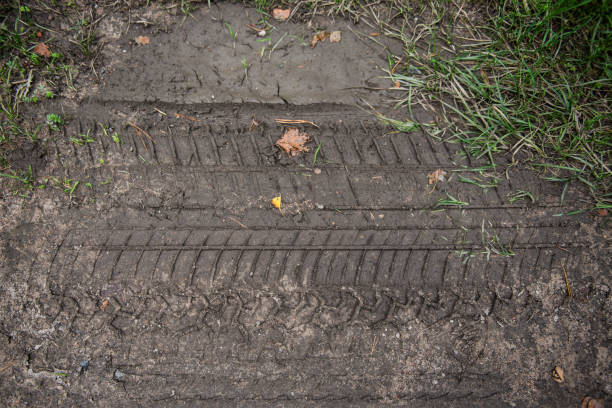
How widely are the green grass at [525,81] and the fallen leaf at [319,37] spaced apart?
42 centimetres

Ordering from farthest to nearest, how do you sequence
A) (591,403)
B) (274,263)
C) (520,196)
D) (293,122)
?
(293,122) → (520,196) → (274,263) → (591,403)

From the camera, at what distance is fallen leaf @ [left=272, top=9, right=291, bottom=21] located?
2.50 metres

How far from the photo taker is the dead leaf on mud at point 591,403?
197 centimetres

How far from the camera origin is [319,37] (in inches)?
97.4

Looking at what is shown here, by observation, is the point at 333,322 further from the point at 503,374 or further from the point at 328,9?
the point at 328,9

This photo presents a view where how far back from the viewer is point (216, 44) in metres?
2.46

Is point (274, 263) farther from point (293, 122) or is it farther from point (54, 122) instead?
point (54, 122)

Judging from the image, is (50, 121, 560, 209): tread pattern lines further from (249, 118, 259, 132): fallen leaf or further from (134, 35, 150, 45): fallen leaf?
(134, 35, 150, 45): fallen leaf

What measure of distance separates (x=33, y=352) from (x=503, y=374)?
2545 millimetres

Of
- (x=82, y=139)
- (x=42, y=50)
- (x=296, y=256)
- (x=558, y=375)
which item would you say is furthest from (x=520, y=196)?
(x=42, y=50)

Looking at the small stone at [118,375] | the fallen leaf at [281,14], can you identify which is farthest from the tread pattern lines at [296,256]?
the fallen leaf at [281,14]

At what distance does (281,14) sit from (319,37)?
0.31 m

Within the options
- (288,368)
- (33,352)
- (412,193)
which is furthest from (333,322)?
(33,352)

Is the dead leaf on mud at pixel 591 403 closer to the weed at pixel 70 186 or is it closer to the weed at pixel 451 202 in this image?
the weed at pixel 451 202
